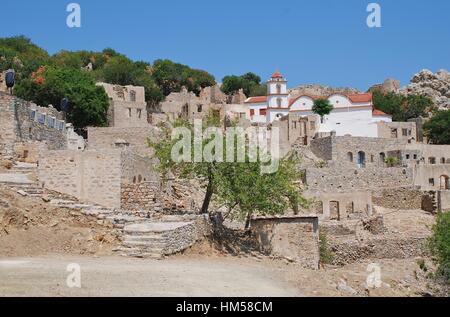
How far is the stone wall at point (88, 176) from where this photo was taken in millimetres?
22859

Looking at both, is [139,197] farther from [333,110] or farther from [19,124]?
[333,110]

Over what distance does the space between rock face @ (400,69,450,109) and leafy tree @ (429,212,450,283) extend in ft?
212

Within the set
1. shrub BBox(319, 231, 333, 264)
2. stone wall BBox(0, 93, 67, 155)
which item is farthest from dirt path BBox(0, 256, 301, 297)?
stone wall BBox(0, 93, 67, 155)

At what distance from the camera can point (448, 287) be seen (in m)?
21.3

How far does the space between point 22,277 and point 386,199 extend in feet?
97.2

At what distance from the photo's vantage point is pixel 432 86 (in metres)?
88.4

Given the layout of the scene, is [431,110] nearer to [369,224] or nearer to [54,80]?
[54,80]

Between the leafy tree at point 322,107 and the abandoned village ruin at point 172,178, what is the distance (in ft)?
11.4

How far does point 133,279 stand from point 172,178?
45.3 feet

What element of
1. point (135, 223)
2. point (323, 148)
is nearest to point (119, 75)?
point (323, 148)

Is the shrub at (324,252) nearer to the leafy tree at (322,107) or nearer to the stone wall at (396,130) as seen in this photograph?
the stone wall at (396,130)

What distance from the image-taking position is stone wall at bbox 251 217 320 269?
75.2 ft

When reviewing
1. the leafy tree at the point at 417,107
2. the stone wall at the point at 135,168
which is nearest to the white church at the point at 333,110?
the leafy tree at the point at 417,107

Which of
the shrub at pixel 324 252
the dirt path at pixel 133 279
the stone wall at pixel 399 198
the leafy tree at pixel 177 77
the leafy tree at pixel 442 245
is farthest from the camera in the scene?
the leafy tree at pixel 177 77
